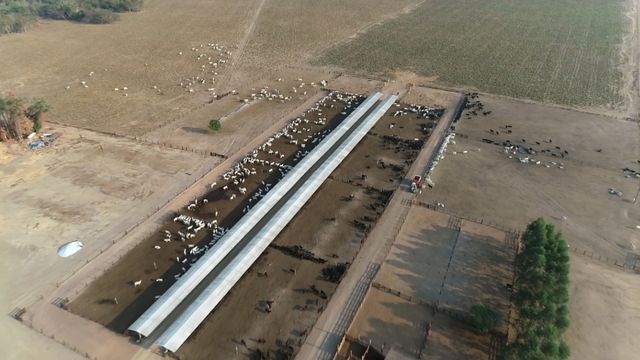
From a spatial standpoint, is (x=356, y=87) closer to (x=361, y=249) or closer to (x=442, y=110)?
(x=442, y=110)

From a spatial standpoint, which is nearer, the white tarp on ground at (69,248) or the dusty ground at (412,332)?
the dusty ground at (412,332)

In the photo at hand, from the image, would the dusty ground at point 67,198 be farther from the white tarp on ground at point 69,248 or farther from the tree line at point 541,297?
the tree line at point 541,297

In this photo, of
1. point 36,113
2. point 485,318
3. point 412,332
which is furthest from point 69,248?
point 485,318

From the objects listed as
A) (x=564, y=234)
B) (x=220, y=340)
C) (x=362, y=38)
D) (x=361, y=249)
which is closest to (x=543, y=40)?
(x=362, y=38)

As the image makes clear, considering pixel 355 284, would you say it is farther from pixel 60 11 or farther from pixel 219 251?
pixel 60 11

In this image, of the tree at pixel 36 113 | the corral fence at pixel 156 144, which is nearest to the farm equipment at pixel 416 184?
the corral fence at pixel 156 144

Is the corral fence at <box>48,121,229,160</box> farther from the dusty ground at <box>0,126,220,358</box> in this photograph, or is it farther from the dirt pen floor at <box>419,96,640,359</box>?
the dirt pen floor at <box>419,96,640,359</box>
